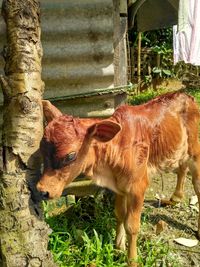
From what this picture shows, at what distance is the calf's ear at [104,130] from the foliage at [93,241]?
122 cm

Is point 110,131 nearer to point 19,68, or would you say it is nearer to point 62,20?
point 19,68

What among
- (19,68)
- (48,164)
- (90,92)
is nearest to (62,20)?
(90,92)

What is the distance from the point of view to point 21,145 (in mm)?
2996

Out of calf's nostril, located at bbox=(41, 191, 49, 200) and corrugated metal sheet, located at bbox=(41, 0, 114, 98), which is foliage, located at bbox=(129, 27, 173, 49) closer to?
corrugated metal sheet, located at bbox=(41, 0, 114, 98)

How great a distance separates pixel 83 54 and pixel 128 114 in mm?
846

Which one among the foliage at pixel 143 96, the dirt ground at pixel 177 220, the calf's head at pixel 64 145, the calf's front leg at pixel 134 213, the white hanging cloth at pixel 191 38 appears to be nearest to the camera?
the calf's head at pixel 64 145

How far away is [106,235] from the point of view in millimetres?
4312

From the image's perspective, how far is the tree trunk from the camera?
9.39 feet

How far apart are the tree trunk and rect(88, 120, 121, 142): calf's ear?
1.25ft

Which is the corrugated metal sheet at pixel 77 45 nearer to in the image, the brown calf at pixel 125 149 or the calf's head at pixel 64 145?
the brown calf at pixel 125 149

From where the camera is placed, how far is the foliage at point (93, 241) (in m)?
3.91

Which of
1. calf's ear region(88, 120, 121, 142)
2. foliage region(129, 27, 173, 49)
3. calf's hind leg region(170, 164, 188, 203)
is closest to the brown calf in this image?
calf's ear region(88, 120, 121, 142)

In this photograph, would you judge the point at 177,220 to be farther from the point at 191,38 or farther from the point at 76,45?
the point at 191,38

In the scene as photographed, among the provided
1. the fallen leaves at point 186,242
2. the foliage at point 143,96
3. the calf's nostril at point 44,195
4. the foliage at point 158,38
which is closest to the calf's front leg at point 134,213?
the fallen leaves at point 186,242
